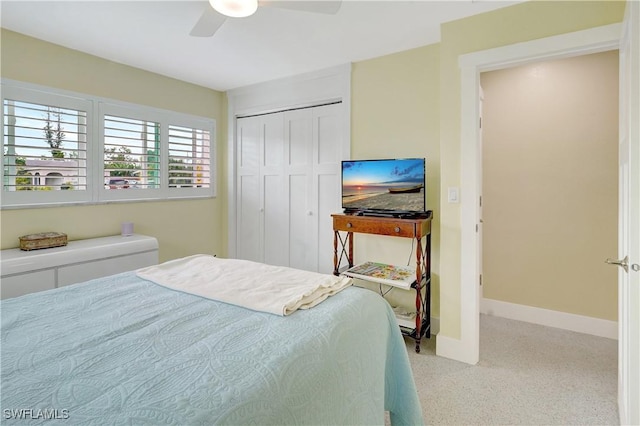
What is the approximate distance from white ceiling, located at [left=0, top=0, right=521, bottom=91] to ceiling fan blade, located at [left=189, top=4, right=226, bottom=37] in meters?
0.20

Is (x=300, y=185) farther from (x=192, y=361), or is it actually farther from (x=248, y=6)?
(x=192, y=361)

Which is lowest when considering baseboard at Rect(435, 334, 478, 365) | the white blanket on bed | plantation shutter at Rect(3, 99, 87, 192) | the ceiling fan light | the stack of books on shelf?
baseboard at Rect(435, 334, 478, 365)

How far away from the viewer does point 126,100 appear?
3367 mm

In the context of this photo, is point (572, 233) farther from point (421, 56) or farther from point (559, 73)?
point (421, 56)

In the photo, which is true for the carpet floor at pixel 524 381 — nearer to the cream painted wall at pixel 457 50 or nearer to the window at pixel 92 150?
the cream painted wall at pixel 457 50

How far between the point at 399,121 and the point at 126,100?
274cm

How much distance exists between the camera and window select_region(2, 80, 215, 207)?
2.70m

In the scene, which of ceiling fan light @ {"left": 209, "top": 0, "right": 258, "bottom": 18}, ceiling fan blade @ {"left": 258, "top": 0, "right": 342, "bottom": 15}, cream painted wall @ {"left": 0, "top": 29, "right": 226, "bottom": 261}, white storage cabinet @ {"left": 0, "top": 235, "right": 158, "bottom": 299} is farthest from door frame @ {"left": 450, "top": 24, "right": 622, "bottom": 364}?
cream painted wall @ {"left": 0, "top": 29, "right": 226, "bottom": 261}

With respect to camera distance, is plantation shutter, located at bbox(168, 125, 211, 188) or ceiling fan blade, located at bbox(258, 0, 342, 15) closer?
ceiling fan blade, located at bbox(258, 0, 342, 15)

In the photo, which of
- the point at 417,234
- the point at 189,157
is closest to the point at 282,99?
the point at 189,157

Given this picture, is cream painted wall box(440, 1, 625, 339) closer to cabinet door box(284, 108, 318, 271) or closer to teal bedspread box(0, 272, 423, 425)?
teal bedspread box(0, 272, 423, 425)

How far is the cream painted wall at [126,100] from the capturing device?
8.89ft

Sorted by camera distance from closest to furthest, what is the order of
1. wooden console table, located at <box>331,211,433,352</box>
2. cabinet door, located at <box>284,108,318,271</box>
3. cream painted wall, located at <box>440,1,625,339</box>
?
cream painted wall, located at <box>440,1,625,339</box>, wooden console table, located at <box>331,211,433,352</box>, cabinet door, located at <box>284,108,318,271</box>

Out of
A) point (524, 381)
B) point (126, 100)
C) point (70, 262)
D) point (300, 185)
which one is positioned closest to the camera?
point (524, 381)
